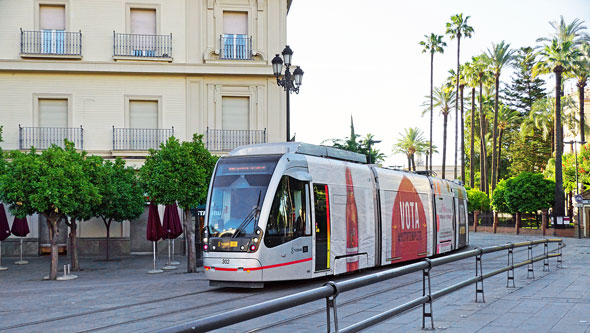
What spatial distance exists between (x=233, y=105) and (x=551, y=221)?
1331 inches

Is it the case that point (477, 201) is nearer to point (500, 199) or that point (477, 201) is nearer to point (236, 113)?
point (500, 199)

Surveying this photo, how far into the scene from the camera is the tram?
14781 millimetres

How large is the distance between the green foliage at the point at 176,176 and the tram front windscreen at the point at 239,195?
17.4 ft

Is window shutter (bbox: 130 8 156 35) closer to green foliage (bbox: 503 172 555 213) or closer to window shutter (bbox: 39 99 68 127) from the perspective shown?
window shutter (bbox: 39 99 68 127)

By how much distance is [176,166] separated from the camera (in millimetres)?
20812

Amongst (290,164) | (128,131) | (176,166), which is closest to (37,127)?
(128,131)

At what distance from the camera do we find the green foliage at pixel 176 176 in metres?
20.7

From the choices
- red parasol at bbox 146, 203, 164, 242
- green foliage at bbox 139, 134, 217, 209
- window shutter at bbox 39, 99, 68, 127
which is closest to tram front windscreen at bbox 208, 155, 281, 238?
green foliage at bbox 139, 134, 217, 209

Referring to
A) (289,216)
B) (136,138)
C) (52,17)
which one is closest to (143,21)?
(52,17)

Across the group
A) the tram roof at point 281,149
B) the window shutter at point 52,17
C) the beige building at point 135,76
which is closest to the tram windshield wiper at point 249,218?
the tram roof at point 281,149

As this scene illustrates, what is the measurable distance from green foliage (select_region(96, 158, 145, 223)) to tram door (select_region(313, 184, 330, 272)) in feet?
29.9

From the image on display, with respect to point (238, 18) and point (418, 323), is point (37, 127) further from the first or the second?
point (418, 323)

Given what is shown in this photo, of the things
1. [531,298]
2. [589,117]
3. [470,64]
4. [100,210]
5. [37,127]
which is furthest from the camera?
[589,117]

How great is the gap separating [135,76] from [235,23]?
16.6 feet
